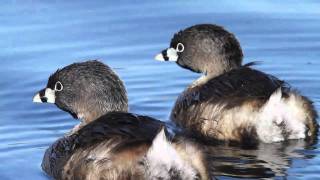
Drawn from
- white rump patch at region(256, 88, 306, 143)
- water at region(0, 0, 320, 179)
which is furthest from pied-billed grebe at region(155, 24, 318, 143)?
water at region(0, 0, 320, 179)

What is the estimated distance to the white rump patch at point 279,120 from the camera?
9.48m

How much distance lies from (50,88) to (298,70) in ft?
10.4

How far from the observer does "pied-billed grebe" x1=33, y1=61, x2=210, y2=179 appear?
8.00 metres

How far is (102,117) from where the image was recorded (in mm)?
8805

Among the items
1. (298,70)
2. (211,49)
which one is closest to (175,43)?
(211,49)

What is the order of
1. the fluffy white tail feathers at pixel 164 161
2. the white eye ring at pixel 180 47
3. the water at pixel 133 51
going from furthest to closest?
1. the white eye ring at pixel 180 47
2. the water at pixel 133 51
3. the fluffy white tail feathers at pixel 164 161

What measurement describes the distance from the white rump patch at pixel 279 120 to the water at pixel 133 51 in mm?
92

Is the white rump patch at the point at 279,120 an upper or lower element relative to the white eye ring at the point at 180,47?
lower

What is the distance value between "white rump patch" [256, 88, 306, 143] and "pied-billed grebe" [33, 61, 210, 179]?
1.20 m

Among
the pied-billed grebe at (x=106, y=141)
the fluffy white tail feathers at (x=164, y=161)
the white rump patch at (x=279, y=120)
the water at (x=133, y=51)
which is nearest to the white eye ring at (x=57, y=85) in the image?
the pied-billed grebe at (x=106, y=141)

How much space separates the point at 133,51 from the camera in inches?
497

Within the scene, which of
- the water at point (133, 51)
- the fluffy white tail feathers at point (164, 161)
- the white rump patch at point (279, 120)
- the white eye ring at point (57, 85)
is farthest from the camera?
the water at point (133, 51)

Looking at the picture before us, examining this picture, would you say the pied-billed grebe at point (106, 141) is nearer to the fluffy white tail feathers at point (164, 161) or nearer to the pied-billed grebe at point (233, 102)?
the fluffy white tail feathers at point (164, 161)

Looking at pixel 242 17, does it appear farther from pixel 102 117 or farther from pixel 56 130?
pixel 102 117
